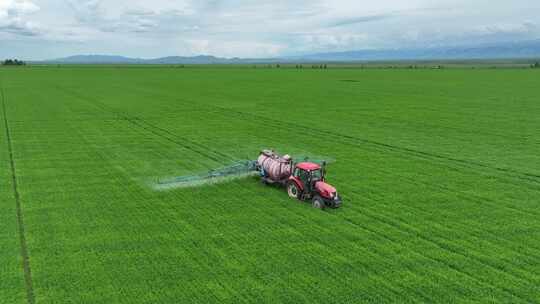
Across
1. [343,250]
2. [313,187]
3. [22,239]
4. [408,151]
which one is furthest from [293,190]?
[408,151]

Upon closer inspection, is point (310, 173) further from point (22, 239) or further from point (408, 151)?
point (408, 151)

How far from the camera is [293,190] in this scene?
17672mm

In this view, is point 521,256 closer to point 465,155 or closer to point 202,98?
→ point 465,155

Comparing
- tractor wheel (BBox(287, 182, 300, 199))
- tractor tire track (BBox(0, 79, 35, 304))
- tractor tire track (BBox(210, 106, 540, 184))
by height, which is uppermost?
tractor wheel (BBox(287, 182, 300, 199))

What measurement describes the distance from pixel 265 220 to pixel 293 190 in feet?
8.31

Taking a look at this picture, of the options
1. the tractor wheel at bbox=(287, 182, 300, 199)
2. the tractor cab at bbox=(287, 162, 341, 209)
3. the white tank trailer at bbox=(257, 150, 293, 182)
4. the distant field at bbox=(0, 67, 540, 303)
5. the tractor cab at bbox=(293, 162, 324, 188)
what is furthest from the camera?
the white tank trailer at bbox=(257, 150, 293, 182)

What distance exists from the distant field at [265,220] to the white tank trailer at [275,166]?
61cm

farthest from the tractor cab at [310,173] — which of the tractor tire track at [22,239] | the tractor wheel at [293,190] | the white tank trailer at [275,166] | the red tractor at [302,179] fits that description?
the tractor tire track at [22,239]

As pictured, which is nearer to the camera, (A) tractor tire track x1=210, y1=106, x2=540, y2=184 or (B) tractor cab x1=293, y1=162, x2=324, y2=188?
(B) tractor cab x1=293, y1=162, x2=324, y2=188

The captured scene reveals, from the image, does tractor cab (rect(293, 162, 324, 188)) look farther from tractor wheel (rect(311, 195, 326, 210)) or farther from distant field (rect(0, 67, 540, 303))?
distant field (rect(0, 67, 540, 303))

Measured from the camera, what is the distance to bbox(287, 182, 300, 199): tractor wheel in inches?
686

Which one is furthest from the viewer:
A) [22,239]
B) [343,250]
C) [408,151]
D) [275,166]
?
[408,151]

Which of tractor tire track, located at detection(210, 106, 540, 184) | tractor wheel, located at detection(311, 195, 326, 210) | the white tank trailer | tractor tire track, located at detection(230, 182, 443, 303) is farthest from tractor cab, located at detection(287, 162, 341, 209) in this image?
tractor tire track, located at detection(210, 106, 540, 184)

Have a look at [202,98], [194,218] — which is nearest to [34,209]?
[194,218]
